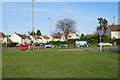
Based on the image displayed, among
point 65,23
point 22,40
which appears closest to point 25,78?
point 65,23

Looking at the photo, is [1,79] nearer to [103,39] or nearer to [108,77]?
[108,77]

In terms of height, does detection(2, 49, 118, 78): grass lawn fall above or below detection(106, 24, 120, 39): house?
below

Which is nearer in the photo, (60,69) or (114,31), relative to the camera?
(60,69)

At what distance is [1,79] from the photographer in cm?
1026

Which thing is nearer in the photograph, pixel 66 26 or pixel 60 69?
pixel 60 69

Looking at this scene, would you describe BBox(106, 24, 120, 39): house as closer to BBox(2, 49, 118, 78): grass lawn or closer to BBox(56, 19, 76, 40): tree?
BBox(56, 19, 76, 40): tree

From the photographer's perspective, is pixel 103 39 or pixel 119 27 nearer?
pixel 103 39

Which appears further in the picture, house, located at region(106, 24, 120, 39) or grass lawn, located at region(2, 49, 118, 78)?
house, located at region(106, 24, 120, 39)

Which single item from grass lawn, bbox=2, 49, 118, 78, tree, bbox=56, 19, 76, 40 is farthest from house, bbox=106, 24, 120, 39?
grass lawn, bbox=2, 49, 118, 78

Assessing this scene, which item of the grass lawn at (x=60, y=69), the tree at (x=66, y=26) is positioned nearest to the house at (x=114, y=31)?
the tree at (x=66, y=26)

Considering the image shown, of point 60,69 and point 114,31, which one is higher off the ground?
point 114,31

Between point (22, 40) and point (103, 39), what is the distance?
2381 inches

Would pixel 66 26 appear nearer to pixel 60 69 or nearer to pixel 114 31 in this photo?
pixel 114 31

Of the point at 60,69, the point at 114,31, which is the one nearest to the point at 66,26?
the point at 114,31
